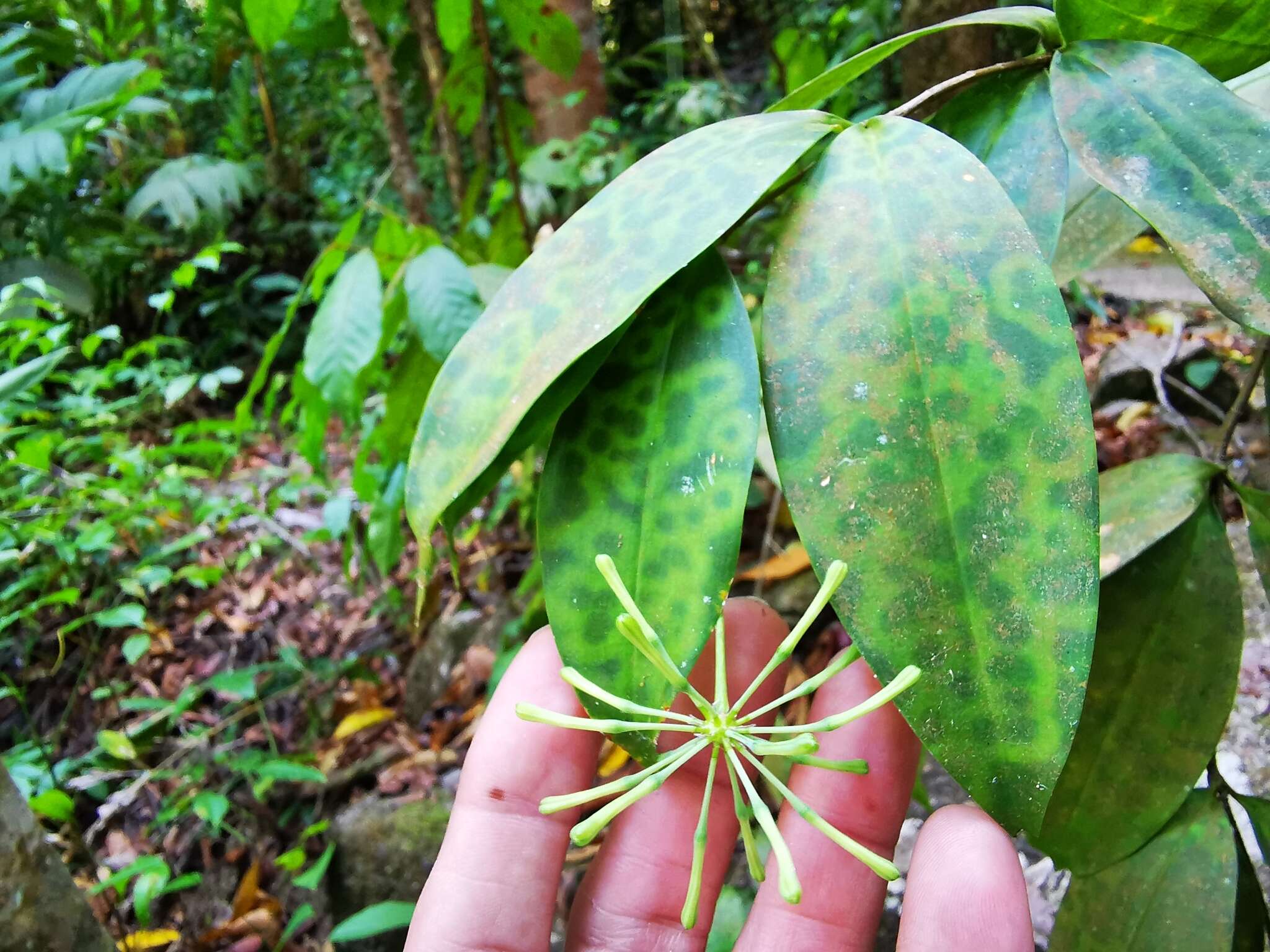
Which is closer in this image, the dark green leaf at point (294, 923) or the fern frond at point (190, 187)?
the dark green leaf at point (294, 923)

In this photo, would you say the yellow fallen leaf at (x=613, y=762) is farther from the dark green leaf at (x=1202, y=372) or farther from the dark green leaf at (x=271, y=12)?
the dark green leaf at (x=1202, y=372)

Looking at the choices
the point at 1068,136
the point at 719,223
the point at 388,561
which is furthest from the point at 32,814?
the point at 1068,136

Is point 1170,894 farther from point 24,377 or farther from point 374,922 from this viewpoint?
point 24,377

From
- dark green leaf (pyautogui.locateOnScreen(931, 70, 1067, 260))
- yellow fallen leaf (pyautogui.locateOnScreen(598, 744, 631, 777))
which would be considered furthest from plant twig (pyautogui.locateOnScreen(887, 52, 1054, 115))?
yellow fallen leaf (pyautogui.locateOnScreen(598, 744, 631, 777))

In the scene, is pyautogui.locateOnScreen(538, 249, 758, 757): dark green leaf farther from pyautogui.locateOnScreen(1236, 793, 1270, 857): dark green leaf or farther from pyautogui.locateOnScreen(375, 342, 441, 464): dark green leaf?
pyautogui.locateOnScreen(375, 342, 441, 464): dark green leaf

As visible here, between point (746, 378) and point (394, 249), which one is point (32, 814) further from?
point (746, 378)

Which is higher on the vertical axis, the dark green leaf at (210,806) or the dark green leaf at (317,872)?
the dark green leaf at (210,806)

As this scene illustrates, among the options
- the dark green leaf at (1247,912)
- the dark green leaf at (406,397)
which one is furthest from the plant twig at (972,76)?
the dark green leaf at (406,397)
